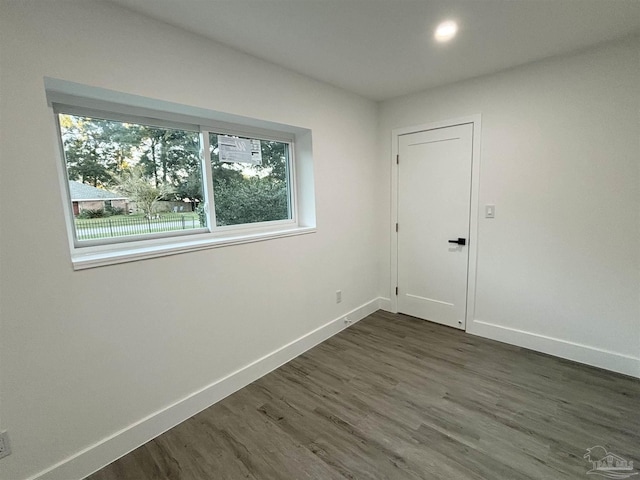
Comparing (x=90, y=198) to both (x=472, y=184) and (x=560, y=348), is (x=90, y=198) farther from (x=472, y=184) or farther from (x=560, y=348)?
(x=560, y=348)

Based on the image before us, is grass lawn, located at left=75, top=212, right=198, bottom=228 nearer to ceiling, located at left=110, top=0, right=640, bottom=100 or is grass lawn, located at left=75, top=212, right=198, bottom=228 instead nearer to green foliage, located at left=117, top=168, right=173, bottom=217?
green foliage, located at left=117, top=168, right=173, bottom=217

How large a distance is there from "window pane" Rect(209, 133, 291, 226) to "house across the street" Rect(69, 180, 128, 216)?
67cm

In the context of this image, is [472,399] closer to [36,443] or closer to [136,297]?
[136,297]

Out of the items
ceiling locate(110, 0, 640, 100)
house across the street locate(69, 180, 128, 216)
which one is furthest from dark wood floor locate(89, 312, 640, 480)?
ceiling locate(110, 0, 640, 100)

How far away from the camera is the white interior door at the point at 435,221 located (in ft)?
9.59

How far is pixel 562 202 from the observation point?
94.5 inches

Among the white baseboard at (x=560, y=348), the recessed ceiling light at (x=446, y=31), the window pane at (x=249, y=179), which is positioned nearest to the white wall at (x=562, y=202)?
the white baseboard at (x=560, y=348)

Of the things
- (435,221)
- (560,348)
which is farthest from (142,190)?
(560,348)

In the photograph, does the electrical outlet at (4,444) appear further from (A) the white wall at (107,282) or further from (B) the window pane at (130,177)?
(B) the window pane at (130,177)

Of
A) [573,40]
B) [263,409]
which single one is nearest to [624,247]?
[573,40]

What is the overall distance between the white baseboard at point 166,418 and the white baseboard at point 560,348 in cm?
169

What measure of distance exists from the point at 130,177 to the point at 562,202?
10.7 ft

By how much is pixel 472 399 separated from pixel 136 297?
7.60 ft

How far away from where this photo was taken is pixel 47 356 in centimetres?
143
